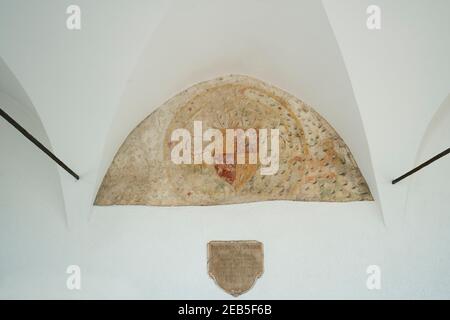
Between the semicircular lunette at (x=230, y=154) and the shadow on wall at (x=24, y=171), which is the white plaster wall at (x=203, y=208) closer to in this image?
the shadow on wall at (x=24, y=171)

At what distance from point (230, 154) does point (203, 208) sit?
88 centimetres

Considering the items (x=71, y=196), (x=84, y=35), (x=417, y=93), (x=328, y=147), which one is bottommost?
(x=71, y=196)

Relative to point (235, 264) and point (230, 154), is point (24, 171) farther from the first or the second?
point (235, 264)

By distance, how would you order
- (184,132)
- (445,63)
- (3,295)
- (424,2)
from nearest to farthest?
1. (424,2)
2. (445,63)
3. (3,295)
4. (184,132)

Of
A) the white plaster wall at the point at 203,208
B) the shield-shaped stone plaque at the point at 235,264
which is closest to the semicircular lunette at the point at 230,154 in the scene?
the white plaster wall at the point at 203,208

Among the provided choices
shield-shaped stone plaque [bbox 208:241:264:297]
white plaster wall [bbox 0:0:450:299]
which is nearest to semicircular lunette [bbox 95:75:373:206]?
white plaster wall [bbox 0:0:450:299]

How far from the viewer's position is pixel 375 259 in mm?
6480

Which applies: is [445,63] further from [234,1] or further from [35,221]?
[35,221]

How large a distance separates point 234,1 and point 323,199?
291cm

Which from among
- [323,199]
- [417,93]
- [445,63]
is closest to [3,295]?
[323,199]

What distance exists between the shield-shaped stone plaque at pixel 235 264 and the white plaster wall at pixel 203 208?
0.33ft

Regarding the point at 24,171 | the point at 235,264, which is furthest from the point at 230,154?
the point at 24,171

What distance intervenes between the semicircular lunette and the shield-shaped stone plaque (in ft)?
2.06

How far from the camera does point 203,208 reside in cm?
683
